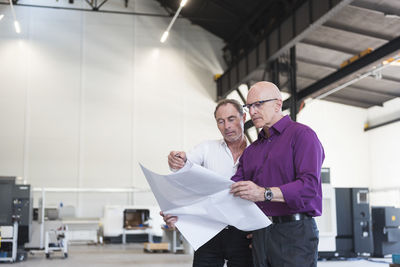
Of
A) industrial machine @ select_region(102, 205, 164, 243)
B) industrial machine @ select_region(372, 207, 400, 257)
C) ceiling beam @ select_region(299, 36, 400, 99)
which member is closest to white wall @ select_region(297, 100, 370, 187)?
ceiling beam @ select_region(299, 36, 400, 99)

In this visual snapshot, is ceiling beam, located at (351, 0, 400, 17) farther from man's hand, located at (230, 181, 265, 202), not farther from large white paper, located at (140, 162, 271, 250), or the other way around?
man's hand, located at (230, 181, 265, 202)

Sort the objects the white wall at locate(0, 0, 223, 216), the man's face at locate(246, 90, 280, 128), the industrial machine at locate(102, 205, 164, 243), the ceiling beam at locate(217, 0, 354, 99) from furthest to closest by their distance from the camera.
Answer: the white wall at locate(0, 0, 223, 216)
the industrial machine at locate(102, 205, 164, 243)
the ceiling beam at locate(217, 0, 354, 99)
the man's face at locate(246, 90, 280, 128)

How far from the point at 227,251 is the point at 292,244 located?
26.4 inches

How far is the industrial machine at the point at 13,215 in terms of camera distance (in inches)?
407

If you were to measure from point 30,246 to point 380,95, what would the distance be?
14896 mm

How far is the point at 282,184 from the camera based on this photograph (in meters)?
2.34

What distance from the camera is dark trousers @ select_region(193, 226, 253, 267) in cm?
279

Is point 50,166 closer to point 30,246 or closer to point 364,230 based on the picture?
point 30,246

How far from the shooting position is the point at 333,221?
10.4m

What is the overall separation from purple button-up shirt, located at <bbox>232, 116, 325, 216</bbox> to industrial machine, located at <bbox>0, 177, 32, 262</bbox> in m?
9.18

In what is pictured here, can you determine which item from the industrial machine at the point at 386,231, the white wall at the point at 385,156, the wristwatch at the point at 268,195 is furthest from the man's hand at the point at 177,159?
the white wall at the point at 385,156

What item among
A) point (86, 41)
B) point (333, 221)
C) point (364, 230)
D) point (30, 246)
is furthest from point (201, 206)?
point (86, 41)

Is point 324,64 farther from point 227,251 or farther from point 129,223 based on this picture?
point 227,251

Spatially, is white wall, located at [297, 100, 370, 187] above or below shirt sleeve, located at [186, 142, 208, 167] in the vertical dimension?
above
